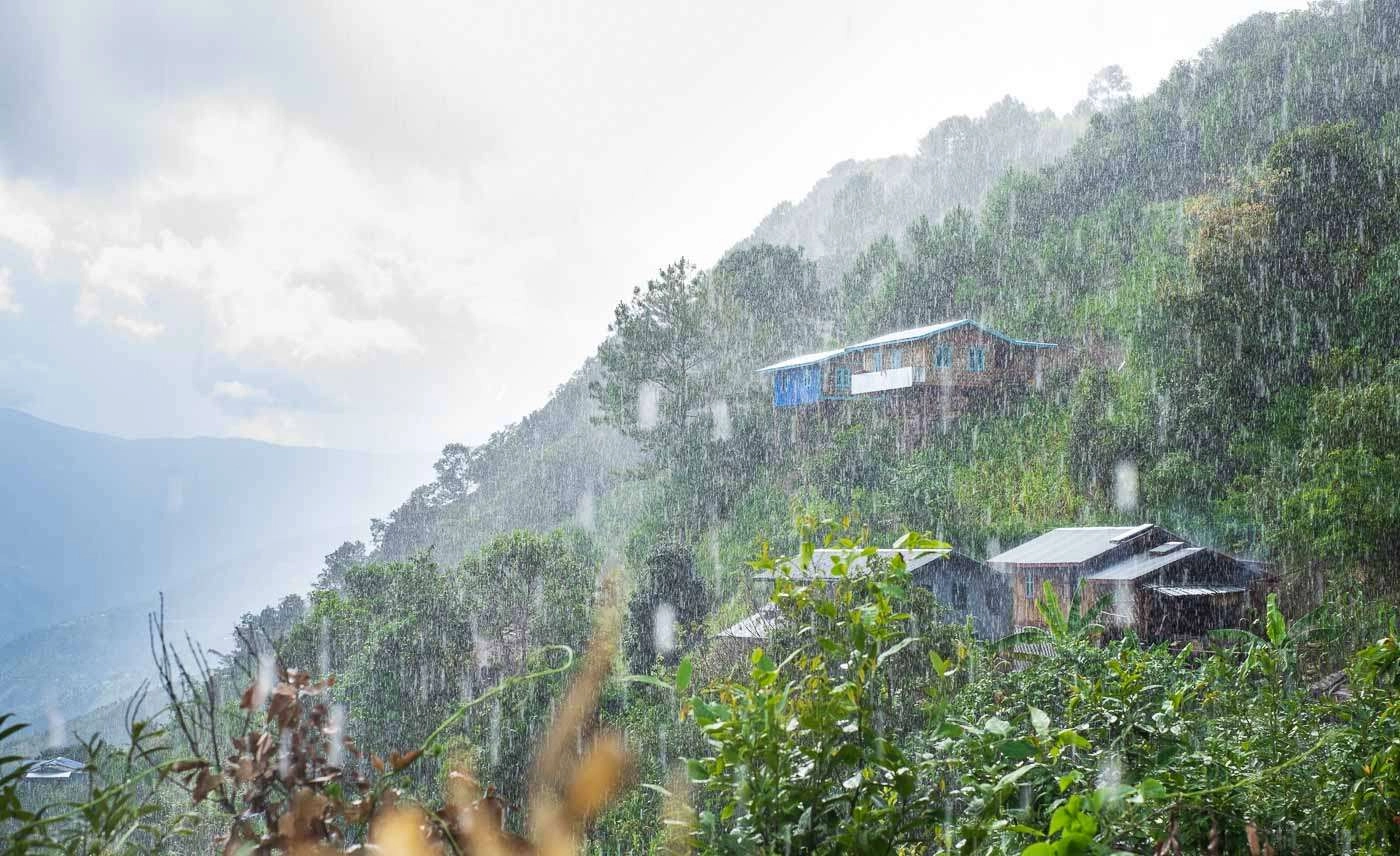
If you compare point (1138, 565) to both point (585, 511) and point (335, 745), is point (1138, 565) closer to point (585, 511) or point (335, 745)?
point (335, 745)

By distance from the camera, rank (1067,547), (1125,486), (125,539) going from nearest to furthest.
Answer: (1067,547), (1125,486), (125,539)

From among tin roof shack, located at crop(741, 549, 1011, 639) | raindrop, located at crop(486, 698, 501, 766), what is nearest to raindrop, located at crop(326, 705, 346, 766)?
raindrop, located at crop(486, 698, 501, 766)

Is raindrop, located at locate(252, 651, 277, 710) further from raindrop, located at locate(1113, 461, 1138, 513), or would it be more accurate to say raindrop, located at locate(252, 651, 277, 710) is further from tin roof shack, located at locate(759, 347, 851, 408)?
tin roof shack, located at locate(759, 347, 851, 408)

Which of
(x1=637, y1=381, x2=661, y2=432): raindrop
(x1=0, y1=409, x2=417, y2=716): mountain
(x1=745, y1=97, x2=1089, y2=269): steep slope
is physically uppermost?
(x1=745, y1=97, x2=1089, y2=269): steep slope

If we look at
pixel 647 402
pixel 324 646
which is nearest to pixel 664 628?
pixel 324 646

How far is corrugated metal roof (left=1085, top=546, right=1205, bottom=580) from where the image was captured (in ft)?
15.6

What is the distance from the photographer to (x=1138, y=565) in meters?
4.82

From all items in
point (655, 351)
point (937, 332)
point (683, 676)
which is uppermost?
point (655, 351)

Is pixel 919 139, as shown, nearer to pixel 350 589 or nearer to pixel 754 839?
pixel 350 589

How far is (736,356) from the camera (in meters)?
16.2

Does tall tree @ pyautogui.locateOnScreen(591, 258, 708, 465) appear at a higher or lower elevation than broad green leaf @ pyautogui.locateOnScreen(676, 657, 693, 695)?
higher

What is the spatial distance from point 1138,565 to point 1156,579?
12 cm

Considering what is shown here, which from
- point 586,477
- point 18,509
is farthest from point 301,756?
point 18,509

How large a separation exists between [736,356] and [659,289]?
9.25 ft
